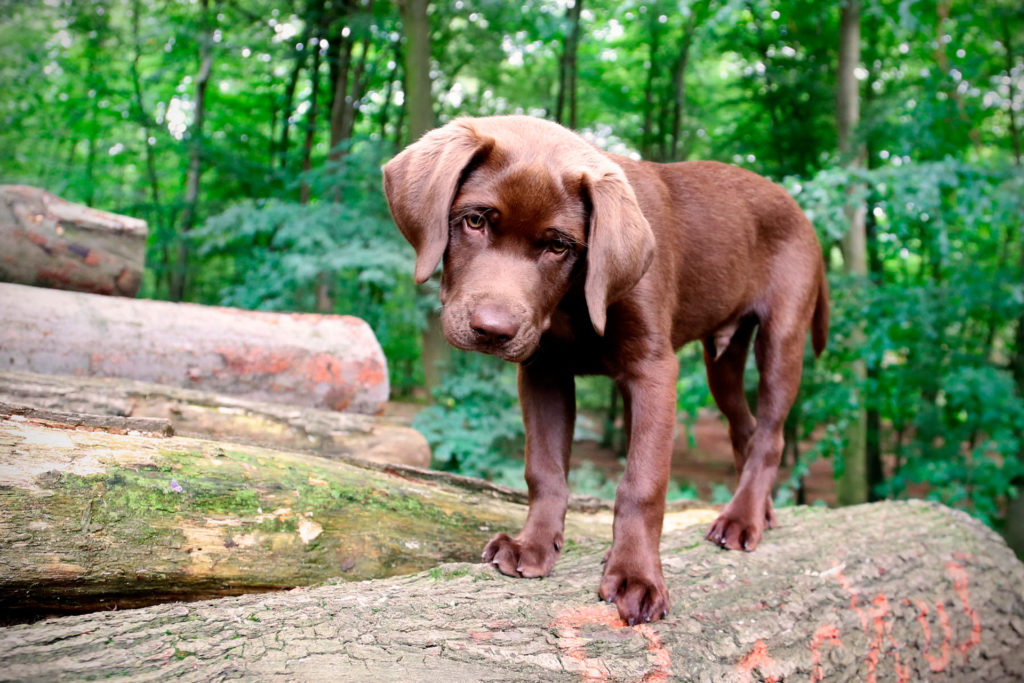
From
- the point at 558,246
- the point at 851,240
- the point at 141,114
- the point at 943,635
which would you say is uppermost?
the point at 141,114

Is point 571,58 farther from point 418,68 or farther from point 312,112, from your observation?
point 312,112

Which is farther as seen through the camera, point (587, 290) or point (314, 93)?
point (314, 93)

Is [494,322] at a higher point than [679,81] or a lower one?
lower

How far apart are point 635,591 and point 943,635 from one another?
70.5 inches

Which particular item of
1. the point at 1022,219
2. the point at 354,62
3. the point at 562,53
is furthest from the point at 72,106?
the point at 1022,219

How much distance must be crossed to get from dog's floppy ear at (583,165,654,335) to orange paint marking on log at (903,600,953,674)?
209 centimetres

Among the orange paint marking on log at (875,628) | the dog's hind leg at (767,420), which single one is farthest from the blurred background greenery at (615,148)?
the orange paint marking on log at (875,628)

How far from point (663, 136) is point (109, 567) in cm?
1242

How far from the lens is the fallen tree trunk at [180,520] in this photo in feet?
7.63

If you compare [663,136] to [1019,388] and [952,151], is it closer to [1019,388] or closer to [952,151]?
[952,151]

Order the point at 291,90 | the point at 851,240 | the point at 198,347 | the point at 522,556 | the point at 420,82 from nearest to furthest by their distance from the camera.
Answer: the point at 522,556
the point at 198,347
the point at 420,82
the point at 851,240
the point at 291,90

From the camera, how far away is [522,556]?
9.38 ft

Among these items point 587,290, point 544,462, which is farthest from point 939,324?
point 587,290

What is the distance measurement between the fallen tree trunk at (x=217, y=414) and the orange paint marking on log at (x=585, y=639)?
4.91 ft
